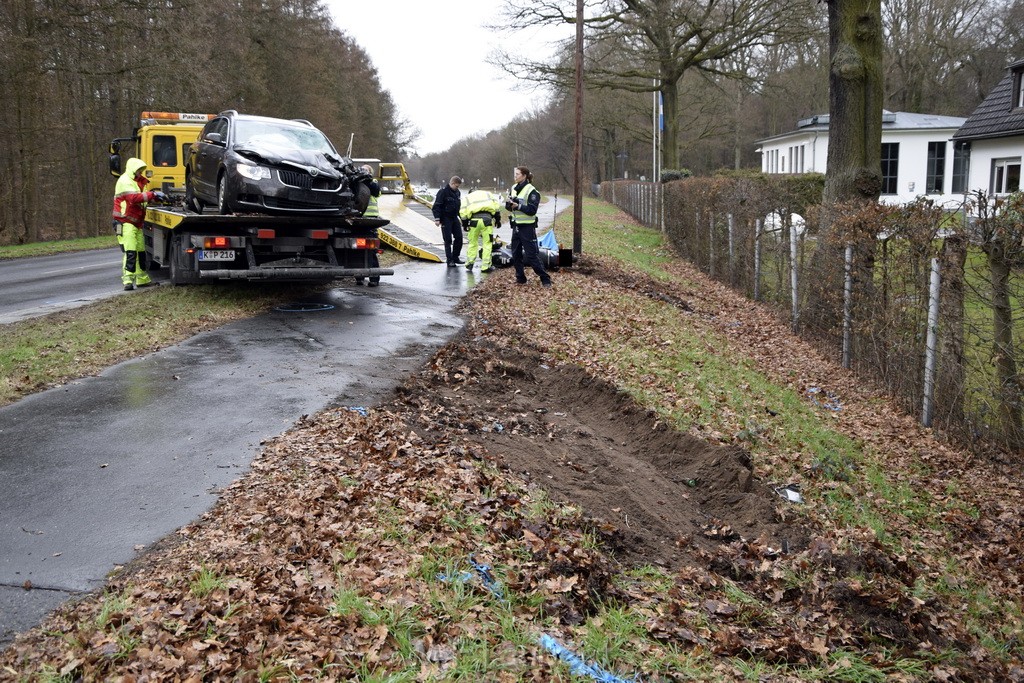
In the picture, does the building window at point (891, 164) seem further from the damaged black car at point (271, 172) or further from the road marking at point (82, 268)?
the damaged black car at point (271, 172)

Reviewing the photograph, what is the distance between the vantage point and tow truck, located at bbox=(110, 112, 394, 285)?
38.2 ft

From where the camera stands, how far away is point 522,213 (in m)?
14.0

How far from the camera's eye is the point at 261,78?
41438mm

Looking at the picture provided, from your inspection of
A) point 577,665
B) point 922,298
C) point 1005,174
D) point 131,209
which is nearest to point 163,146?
point 131,209

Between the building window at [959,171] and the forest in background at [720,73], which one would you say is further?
the building window at [959,171]

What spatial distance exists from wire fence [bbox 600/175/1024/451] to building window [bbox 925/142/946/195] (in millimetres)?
30605

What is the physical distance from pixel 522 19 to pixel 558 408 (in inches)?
980

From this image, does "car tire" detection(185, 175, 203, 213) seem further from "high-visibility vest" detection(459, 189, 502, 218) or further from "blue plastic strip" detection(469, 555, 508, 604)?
"blue plastic strip" detection(469, 555, 508, 604)

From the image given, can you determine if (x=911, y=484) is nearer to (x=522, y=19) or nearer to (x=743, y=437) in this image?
(x=743, y=437)

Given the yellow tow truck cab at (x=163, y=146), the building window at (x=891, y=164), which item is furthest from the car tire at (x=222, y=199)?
the building window at (x=891, y=164)

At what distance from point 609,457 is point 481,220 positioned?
9674 mm

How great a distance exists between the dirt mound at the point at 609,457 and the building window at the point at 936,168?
38.2 metres

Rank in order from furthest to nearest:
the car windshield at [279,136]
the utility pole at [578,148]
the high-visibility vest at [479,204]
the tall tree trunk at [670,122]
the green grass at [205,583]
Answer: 1. the tall tree trunk at [670,122]
2. the utility pole at [578,148]
3. the high-visibility vest at [479,204]
4. the car windshield at [279,136]
5. the green grass at [205,583]

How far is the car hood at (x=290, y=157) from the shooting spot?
12.2 m
